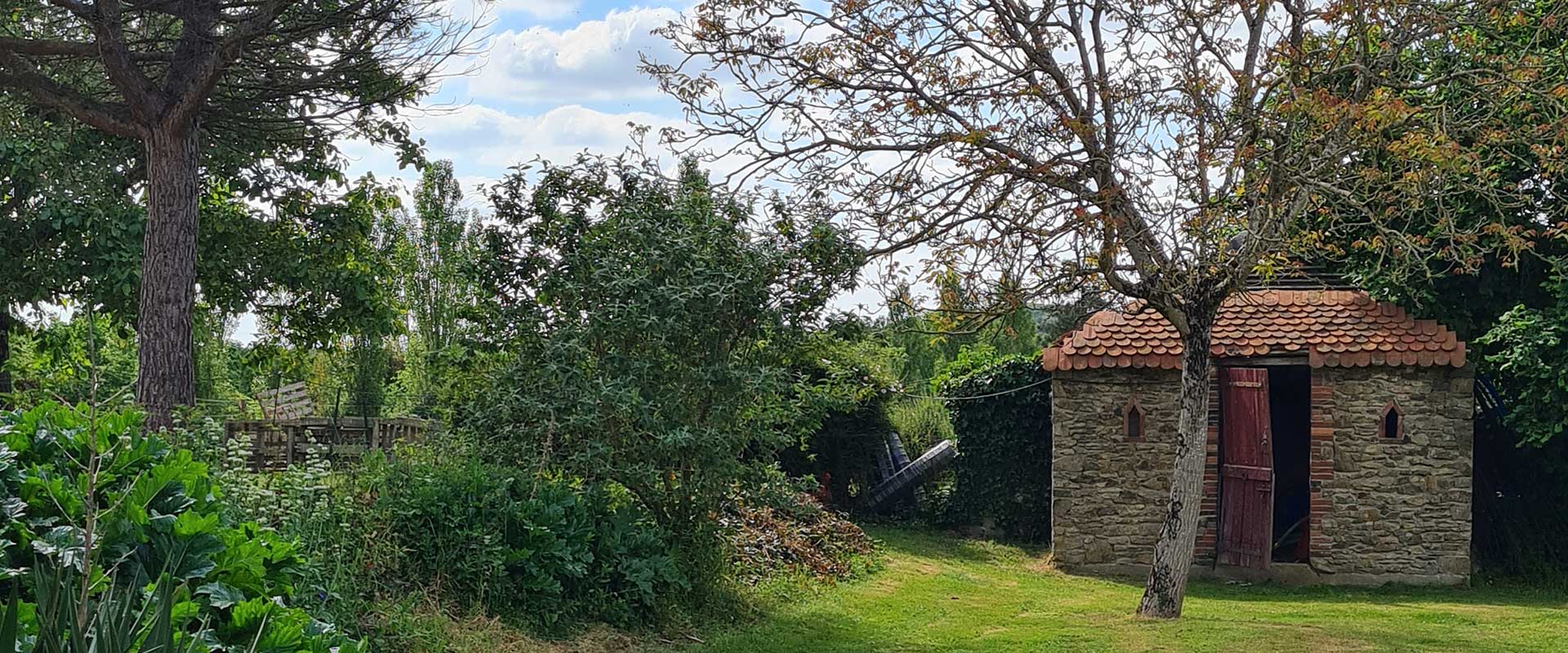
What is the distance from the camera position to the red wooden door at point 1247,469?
519 inches

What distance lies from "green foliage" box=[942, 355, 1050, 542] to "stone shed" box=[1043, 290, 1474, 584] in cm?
201

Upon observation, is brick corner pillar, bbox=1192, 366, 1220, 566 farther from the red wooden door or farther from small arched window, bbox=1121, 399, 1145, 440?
small arched window, bbox=1121, 399, 1145, 440

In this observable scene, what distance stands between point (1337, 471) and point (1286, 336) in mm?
1535

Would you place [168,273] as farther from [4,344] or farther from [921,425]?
[921,425]

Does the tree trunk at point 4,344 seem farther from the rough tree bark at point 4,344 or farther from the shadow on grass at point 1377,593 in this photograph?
the shadow on grass at point 1377,593

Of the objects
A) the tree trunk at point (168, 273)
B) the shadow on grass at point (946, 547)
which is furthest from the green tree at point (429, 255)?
the tree trunk at point (168, 273)

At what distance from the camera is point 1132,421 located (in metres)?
13.5

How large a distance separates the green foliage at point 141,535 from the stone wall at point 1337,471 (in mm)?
9869

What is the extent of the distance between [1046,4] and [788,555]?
18.6 feet

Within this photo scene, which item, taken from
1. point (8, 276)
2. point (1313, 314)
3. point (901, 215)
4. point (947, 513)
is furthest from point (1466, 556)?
point (8, 276)

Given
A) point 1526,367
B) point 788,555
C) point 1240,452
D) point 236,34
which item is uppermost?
point 236,34

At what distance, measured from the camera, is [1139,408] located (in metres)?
13.5

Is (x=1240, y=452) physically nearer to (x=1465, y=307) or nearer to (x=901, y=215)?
(x=1465, y=307)

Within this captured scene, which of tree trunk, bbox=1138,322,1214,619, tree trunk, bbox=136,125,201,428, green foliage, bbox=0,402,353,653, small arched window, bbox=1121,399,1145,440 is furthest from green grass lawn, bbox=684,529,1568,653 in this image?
tree trunk, bbox=136,125,201,428
